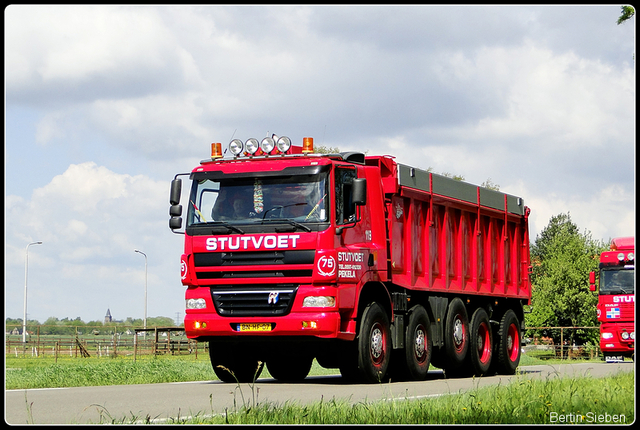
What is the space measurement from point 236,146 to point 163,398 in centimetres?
505

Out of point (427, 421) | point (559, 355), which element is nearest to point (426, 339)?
point (427, 421)

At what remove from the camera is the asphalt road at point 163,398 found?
388 inches

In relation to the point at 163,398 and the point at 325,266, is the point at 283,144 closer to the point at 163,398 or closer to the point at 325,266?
the point at 325,266

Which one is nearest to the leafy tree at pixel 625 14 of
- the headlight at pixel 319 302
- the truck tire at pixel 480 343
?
the truck tire at pixel 480 343

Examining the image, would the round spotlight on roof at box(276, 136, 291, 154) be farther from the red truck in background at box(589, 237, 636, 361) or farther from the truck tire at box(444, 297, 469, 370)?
the red truck in background at box(589, 237, 636, 361)

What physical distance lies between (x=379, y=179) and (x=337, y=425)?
8.42m

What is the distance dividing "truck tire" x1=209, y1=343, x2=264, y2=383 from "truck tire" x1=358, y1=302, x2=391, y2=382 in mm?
1953

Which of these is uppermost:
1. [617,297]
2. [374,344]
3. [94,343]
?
[617,297]

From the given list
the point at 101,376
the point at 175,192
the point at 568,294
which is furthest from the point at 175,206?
the point at 568,294

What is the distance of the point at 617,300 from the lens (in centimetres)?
3086

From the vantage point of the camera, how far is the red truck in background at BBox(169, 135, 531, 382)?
14648 millimetres

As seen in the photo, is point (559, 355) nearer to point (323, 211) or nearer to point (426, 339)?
point (426, 339)

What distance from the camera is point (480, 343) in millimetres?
20219

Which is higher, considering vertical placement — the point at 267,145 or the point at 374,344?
the point at 267,145
